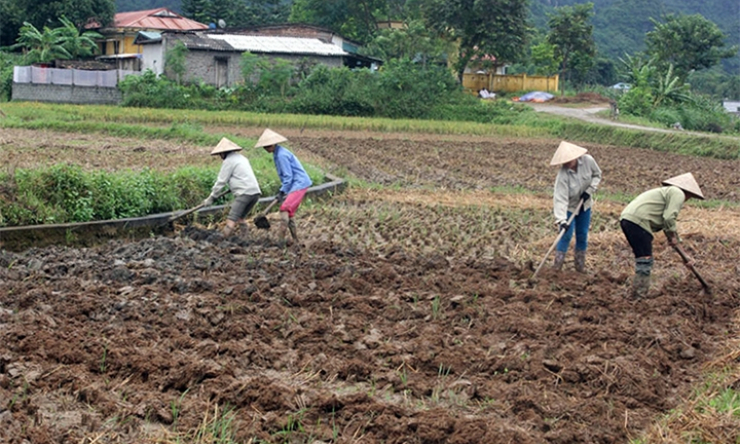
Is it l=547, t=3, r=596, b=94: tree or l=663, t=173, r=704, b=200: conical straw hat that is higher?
l=547, t=3, r=596, b=94: tree

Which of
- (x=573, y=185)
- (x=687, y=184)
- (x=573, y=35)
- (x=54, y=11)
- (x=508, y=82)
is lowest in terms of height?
(x=573, y=185)

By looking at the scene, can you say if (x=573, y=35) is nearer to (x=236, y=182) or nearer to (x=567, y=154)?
(x=236, y=182)

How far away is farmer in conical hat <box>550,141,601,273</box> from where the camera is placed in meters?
8.53

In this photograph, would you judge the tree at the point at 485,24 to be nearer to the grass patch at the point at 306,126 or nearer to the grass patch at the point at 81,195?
the grass patch at the point at 306,126

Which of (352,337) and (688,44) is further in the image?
(688,44)

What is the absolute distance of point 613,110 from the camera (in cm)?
3425

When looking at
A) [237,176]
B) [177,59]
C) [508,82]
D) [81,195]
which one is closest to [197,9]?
[508,82]

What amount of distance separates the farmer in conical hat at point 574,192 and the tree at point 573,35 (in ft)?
128

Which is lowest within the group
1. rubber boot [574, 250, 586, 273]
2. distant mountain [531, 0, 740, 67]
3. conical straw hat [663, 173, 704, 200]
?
rubber boot [574, 250, 586, 273]

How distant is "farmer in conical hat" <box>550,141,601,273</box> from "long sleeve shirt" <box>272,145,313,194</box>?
299cm

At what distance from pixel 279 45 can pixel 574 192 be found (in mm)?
35196

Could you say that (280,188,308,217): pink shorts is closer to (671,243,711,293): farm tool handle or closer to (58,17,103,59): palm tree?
(671,243,711,293): farm tool handle

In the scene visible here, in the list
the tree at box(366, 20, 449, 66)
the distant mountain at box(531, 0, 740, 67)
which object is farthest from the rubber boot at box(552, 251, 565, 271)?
the distant mountain at box(531, 0, 740, 67)

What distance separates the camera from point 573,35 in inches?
1865
